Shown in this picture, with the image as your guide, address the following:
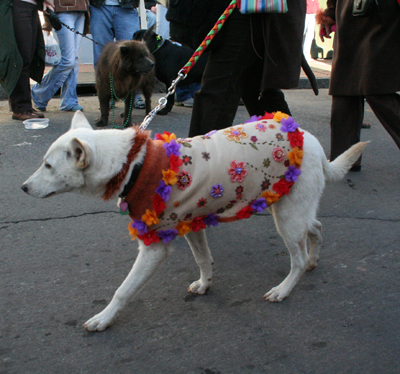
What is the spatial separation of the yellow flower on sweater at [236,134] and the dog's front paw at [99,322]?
3.70 ft

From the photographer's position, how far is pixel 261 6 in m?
3.04

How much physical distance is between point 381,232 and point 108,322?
2157mm

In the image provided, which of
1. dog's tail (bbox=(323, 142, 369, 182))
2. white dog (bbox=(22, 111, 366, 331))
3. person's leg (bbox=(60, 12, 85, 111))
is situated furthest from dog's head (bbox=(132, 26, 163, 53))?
dog's tail (bbox=(323, 142, 369, 182))

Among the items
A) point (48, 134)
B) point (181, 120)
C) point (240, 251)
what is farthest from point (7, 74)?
point (240, 251)

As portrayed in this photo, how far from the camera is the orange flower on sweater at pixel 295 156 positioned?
7.83ft

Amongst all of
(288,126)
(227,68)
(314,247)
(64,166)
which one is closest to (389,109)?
(227,68)

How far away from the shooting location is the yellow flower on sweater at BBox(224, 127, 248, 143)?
237cm

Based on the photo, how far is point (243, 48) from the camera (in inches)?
129

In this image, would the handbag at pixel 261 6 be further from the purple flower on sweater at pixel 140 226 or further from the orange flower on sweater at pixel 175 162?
the purple flower on sweater at pixel 140 226

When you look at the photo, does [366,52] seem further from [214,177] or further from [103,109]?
[103,109]

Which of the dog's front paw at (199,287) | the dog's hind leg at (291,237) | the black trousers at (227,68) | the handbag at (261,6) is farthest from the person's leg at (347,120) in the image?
the dog's front paw at (199,287)

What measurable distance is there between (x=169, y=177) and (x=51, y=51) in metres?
4.93

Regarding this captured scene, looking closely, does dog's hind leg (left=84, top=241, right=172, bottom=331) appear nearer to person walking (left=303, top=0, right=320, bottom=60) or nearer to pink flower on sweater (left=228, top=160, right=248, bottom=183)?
pink flower on sweater (left=228, top=160, right=248, bottom=183)

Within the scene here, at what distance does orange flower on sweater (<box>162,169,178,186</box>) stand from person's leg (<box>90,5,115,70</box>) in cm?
512
